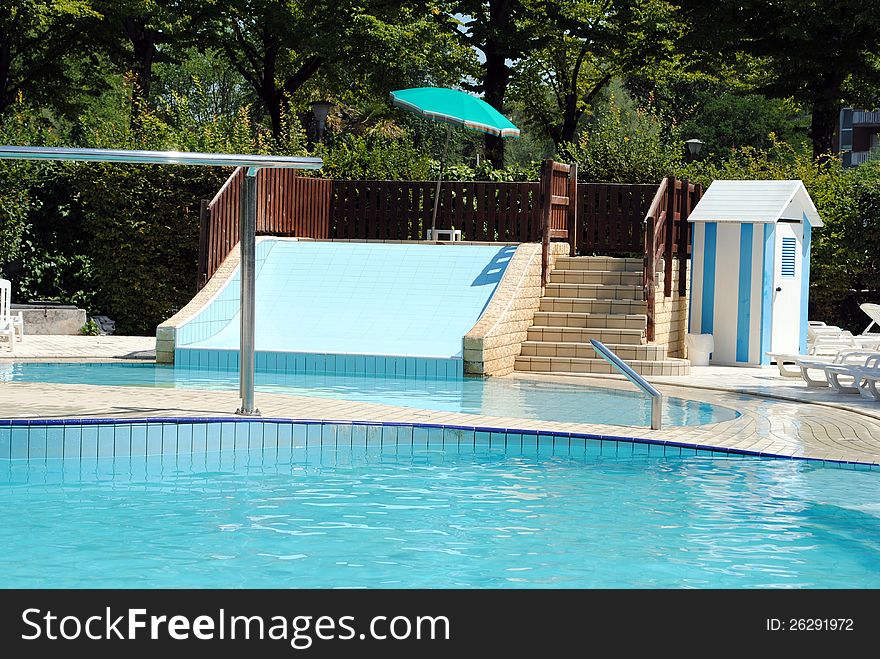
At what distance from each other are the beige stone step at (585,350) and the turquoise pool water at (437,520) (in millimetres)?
6238

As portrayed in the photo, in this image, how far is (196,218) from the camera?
63.3ft

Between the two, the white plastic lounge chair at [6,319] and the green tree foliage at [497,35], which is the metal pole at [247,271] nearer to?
the white plastic lounge chair at [6,319]

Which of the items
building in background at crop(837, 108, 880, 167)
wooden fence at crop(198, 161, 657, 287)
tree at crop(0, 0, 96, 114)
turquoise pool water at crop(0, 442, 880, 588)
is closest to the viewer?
turquoise pool water at crop(0, 442, 880, 588)

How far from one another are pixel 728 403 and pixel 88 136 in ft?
47.2

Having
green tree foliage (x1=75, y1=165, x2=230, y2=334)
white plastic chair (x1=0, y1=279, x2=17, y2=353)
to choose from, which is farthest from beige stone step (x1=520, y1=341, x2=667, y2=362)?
white plastic chair (x1=0, y1=279, x2=17, y2=353)

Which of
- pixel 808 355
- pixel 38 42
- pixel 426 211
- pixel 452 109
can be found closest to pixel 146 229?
pixel 426 211

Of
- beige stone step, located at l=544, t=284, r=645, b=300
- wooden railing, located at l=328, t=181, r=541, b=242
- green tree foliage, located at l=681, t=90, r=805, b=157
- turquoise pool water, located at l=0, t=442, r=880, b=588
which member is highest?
green tree foliage, located at l=681, t=90, r=805, b=157

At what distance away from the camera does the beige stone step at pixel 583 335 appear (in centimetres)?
1546

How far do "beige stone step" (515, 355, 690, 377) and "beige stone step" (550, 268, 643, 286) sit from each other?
5.82 feet

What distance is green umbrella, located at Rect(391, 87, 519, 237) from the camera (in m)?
17.6

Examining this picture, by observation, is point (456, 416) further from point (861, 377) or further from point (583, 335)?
point (583, 335)

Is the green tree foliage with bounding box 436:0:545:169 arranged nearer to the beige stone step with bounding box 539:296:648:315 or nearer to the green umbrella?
the green umbrella

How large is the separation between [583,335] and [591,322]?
316 millimetres
